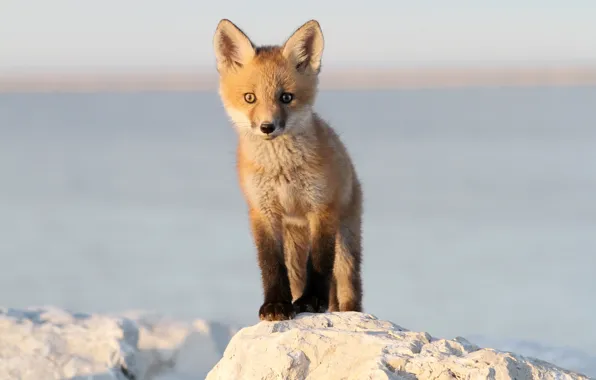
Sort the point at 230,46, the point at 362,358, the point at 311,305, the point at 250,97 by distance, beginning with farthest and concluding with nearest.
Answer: the point at 230,46
the point at 311,305
the point at 250,97
the point at 362,358

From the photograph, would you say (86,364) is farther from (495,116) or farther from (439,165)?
(495,116)

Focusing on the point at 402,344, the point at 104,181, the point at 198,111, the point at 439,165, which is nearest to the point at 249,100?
the point at 402,344

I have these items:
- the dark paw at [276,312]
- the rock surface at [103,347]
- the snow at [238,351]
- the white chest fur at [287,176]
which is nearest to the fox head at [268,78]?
the white chest fur at [287,176]

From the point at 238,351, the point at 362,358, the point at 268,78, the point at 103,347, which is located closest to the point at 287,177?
the point at 268,78

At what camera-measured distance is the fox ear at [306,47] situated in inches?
179

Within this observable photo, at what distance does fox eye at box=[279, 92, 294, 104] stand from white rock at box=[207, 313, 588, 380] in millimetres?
1145

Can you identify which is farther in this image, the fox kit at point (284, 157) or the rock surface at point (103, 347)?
the rock surface at point (103, 347)

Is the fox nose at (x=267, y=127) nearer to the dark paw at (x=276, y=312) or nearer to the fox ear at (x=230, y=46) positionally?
the fox ear at (x=230, y=46)

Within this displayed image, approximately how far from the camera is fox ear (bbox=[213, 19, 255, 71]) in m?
4.53

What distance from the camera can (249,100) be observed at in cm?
437

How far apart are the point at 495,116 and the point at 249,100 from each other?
76.9 feet

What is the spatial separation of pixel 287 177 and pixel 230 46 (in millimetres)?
737

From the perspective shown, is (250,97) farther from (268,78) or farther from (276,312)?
(276,312)

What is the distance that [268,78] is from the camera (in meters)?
4.39
